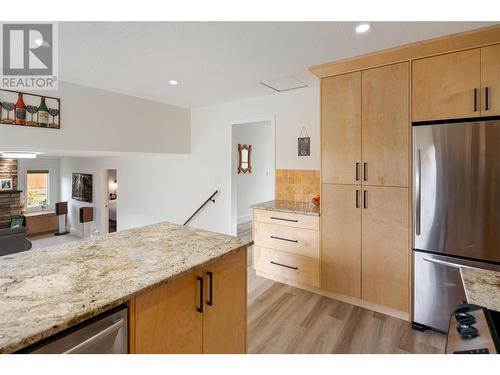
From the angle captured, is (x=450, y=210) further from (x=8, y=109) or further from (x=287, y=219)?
(x=8, y=109)

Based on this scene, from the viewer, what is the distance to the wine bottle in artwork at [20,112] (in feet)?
9.18

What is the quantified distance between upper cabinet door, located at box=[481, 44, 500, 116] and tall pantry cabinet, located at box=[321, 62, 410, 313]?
0.47 metres

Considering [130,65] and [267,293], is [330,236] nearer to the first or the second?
[267,293]

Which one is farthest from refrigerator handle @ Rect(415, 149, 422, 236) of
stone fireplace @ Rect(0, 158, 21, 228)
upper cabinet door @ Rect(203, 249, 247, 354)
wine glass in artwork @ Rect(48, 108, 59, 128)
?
stone fireplace @ Rect(0, 158, 21, 228)

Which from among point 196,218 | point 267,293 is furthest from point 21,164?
point 267,293

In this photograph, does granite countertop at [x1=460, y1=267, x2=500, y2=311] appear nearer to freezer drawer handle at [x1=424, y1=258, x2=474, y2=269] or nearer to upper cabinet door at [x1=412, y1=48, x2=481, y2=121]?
freezer drawer handle at [x1=424, y1=258, x2=474, y2=269]

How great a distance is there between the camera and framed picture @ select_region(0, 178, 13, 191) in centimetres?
700

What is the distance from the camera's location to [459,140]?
6.43 ft

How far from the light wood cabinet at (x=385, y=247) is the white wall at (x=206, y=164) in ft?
3.57

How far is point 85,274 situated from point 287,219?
2.12 m

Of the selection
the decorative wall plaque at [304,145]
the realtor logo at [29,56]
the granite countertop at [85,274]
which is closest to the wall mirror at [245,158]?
the decorative wall plaque at [304,145]

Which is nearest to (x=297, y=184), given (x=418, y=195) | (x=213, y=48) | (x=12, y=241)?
(x=418, y=195)
